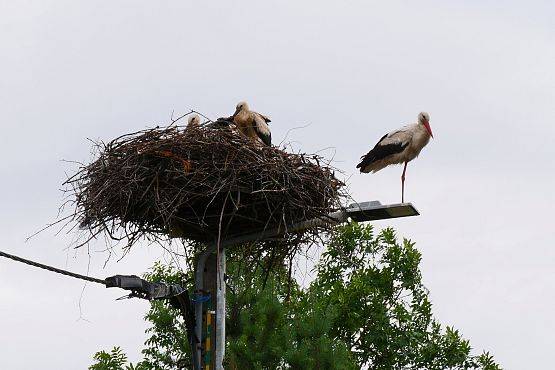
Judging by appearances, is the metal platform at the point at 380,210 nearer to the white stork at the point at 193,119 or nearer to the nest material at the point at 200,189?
the nest material at the point at 200,189

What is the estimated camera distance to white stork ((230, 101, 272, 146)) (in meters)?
12.2

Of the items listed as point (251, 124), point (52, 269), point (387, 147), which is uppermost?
point (387, 147)

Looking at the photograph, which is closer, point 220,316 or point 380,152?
point 220,316

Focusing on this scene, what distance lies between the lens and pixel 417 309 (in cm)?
1947

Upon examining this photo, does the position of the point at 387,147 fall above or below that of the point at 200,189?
above

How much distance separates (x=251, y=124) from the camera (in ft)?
40.1

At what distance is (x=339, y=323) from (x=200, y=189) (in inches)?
370

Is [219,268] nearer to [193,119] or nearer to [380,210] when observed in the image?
[380,210]

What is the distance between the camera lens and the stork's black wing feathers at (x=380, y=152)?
44.9 ft

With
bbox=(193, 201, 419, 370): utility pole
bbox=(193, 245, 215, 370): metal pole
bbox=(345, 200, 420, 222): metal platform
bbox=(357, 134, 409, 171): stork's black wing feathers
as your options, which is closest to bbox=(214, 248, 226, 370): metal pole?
bbox=(193, 201, 419, 370): utility pole

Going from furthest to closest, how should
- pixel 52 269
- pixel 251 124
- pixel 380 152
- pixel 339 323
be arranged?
pixel 339 323, pixel 380 152, pixel 251 124, pixel 52 269

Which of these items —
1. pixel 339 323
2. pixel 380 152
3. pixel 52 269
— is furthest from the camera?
pixel 339 323

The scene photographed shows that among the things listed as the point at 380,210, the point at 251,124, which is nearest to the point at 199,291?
the point at 380,210

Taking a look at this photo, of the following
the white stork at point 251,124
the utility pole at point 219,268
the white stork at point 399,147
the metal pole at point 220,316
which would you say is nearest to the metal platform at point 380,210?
the utility pole at point 219,268
